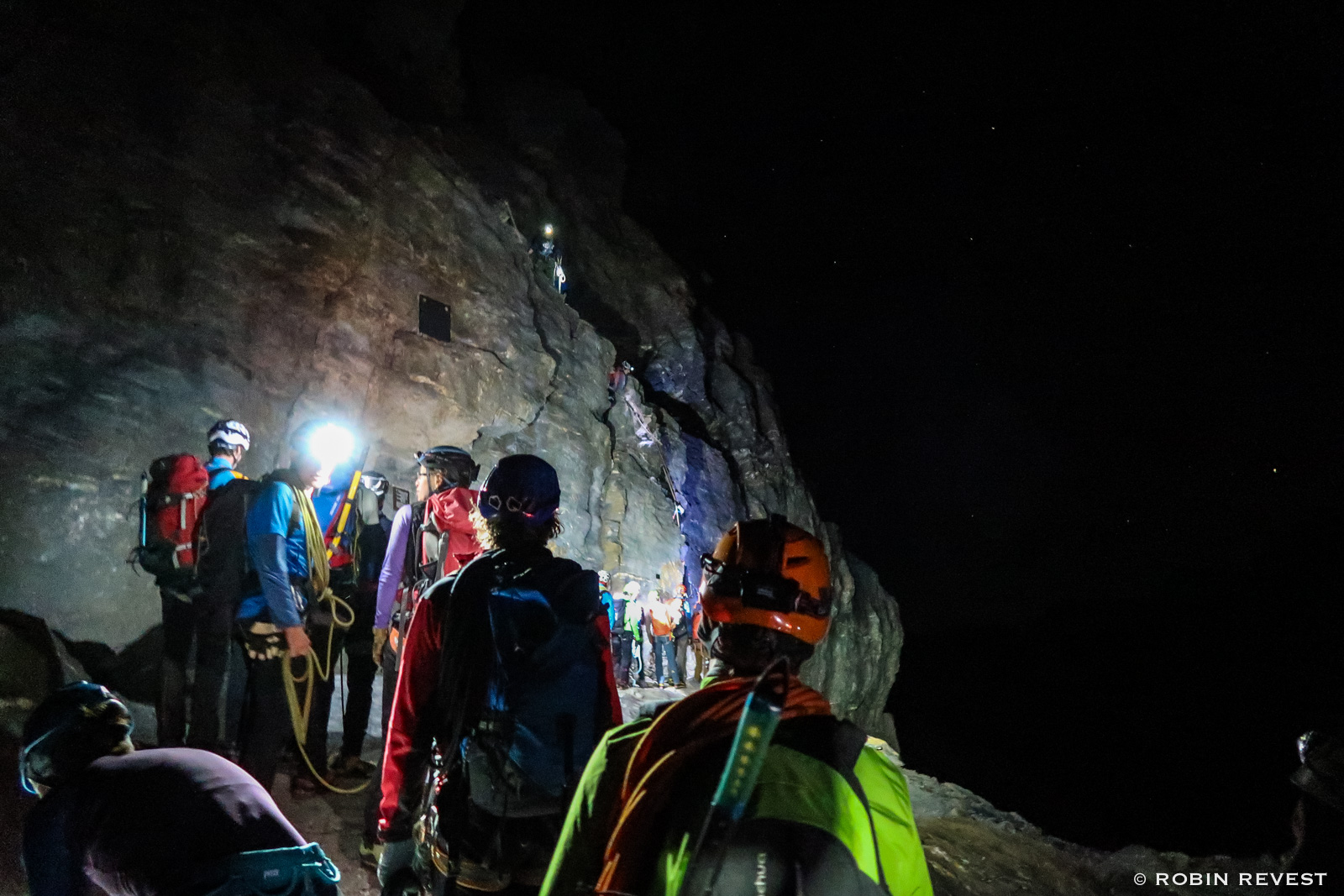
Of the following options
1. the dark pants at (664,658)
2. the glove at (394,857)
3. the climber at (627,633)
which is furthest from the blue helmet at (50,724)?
the dark pants at (664,658)

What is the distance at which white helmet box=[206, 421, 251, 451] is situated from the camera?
458cm

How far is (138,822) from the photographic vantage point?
6.06 ft

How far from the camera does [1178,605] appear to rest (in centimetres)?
10206

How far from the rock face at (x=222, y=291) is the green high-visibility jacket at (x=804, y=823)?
739 cm

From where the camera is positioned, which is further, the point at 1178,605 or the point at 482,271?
the point at 1178,605

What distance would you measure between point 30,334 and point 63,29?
3.36 m

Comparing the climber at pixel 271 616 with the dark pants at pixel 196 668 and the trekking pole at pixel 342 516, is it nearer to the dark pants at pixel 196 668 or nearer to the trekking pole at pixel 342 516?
the dark pants at pixel 196 668

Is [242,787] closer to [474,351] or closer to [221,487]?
[221,487]

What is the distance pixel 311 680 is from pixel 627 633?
10.1m

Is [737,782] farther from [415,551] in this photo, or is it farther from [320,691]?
[320,691]

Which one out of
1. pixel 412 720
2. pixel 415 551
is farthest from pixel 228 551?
pixel 412 720

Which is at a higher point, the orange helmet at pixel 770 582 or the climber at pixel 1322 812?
the orange helmet at pixel 770 582

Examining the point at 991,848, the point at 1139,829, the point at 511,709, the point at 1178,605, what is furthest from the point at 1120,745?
the point at 511,709

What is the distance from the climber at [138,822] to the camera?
1.82 meters
